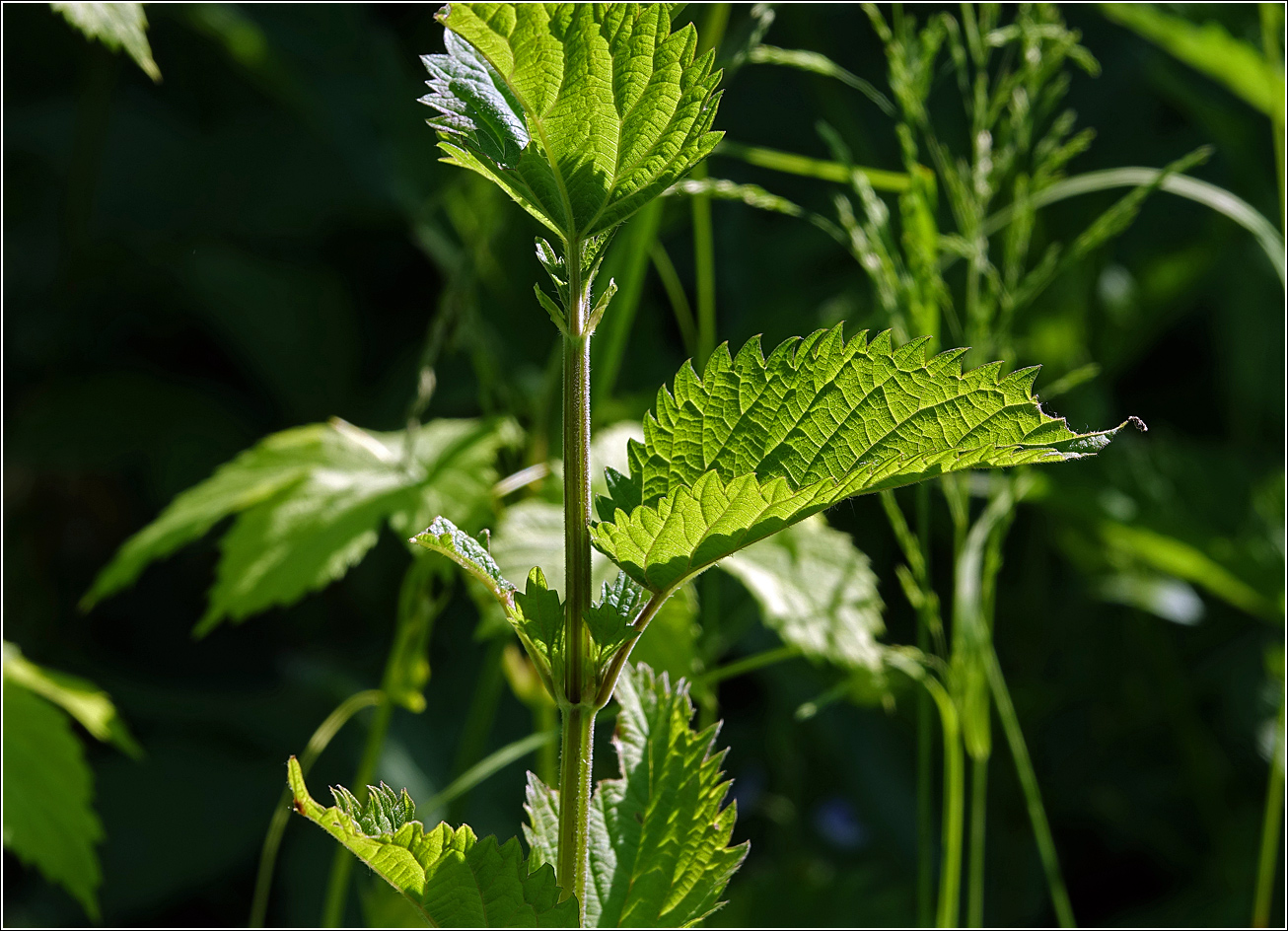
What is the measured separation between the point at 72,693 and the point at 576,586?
1.70 ft

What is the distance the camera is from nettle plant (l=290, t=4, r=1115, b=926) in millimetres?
322

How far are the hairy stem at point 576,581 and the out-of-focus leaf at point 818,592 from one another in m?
0.31

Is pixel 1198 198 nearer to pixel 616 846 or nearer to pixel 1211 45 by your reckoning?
pixel 1211 45

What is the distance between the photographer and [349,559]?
68 centimetres

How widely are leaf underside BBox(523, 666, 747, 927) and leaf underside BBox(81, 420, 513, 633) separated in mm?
291

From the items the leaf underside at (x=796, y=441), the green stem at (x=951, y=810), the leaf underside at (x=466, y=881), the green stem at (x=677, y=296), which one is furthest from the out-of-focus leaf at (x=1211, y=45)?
the leaf underside at (x=466, y=881)

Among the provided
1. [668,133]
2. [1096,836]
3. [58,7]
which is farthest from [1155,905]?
[58,7]

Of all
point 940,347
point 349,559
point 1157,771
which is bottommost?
point 1157,771

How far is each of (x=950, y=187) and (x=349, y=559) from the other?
1.42 ft

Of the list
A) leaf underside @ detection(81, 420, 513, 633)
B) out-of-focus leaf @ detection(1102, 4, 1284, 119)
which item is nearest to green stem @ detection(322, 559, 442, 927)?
leaf underside @ detection(81, 420, 513, 633)

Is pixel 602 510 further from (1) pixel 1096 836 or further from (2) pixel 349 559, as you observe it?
(1) pixel 1096 836

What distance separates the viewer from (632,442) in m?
0.34

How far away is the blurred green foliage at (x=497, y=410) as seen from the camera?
3.72 ft

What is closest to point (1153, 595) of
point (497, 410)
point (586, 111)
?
point (497, 410)
